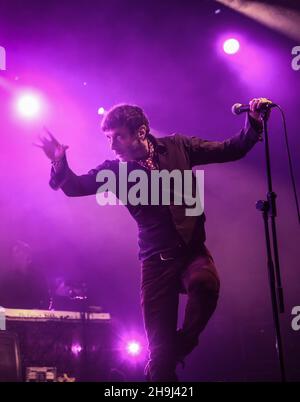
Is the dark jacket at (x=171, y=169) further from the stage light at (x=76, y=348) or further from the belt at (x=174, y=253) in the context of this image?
the stage light at (x=76, y=348)

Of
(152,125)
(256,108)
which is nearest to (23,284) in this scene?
(152,125)

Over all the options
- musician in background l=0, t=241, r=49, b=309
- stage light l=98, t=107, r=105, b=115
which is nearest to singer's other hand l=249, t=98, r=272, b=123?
musician in background l=0, t=241, r=49, b=309

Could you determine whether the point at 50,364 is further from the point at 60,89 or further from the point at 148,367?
the point at 60,89

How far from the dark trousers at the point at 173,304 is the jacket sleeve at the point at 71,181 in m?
0.82

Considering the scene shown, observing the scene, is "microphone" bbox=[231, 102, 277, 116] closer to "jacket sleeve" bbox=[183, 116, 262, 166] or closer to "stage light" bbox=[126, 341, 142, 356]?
"jacket sleeve" bbox=[183, 116, 262, 166]

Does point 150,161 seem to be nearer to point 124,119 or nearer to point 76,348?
point 124,119

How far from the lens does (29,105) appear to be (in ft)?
25.9

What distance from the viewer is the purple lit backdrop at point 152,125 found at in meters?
7.23

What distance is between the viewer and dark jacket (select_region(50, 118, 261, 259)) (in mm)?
3447

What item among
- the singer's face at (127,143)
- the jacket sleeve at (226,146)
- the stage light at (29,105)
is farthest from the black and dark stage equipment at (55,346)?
the jacket sleeve at (226,146)

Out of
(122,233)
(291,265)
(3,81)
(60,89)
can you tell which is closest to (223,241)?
(291,265)

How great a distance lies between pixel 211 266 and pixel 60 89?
5.65 metres

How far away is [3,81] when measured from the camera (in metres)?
7.56

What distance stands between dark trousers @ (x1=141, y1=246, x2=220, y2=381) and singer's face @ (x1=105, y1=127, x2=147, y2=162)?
0.91m
